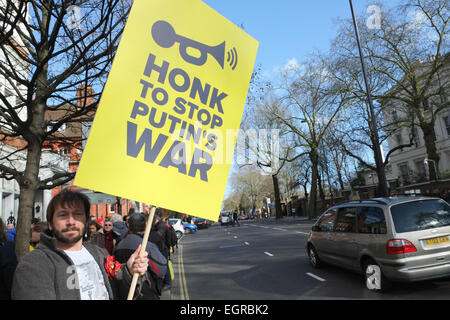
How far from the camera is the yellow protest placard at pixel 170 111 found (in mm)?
2039

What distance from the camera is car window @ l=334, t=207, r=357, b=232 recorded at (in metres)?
6.82

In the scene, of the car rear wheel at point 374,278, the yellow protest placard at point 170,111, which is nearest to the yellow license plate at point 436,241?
the car rear wheel at point 374,278

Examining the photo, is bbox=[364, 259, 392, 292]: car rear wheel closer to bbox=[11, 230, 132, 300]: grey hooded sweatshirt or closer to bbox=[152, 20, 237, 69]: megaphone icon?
bbox=[152, 20, 237, 69]: megaphone icon

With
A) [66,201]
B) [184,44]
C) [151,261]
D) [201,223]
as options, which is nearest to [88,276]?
[66,201]

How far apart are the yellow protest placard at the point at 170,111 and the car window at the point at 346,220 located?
5.11 meters

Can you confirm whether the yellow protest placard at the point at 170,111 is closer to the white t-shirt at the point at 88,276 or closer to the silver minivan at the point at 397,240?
the white t-shirt at the point at 88,276

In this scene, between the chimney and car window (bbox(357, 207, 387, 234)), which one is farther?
the chimney

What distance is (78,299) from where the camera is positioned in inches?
69.8

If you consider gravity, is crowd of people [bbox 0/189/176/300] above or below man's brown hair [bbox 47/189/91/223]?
below

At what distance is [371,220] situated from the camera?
6246mm

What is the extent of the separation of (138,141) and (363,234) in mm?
5568

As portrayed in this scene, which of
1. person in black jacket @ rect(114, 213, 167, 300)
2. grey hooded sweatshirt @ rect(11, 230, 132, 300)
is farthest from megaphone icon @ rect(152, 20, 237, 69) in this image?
person in black jacket @ rect(114, 213, 167, 300)

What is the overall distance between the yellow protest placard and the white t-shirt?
0.43 metres
